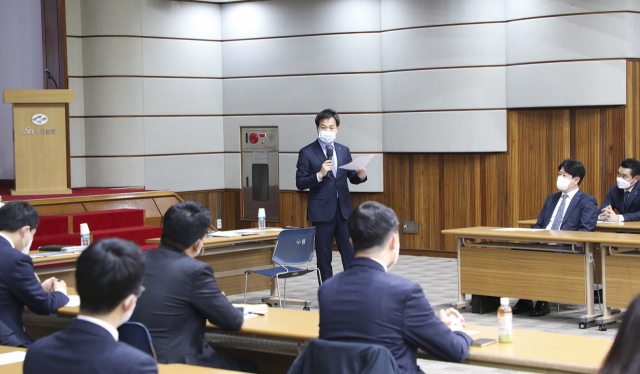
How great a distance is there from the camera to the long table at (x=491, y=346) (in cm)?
251

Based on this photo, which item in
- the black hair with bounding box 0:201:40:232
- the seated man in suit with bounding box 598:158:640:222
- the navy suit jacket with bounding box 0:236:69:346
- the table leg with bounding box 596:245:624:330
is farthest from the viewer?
the seated man in suit with bounding box 598:158:640:222

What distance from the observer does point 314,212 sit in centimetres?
598

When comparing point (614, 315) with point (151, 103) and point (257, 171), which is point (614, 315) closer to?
point (257, 171)

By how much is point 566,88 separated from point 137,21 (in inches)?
222

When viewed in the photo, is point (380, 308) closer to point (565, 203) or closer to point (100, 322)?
point (100, 322)

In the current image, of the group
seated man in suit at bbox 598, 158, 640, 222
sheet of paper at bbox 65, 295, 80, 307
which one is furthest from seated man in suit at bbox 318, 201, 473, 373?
seated man in suit at bbox 598, 158, 640, 222

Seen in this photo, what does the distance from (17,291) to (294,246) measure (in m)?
2.95

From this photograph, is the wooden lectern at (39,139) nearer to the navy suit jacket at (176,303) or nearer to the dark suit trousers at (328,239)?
the dark suit trousers at (328,239)

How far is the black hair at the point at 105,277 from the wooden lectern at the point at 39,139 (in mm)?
6307

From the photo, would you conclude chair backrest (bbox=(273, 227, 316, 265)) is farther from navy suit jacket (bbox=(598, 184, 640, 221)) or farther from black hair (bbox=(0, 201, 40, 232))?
navy suit jacket (bbox=(598, 184, 640, 221))

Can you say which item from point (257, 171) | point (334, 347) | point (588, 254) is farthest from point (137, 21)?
point (334, 347)

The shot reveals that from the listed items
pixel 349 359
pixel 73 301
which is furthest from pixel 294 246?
pixel 349 359

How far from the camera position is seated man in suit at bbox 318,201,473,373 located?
92.1 inches

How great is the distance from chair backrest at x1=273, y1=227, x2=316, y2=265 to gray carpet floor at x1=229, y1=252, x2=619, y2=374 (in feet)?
2.21
